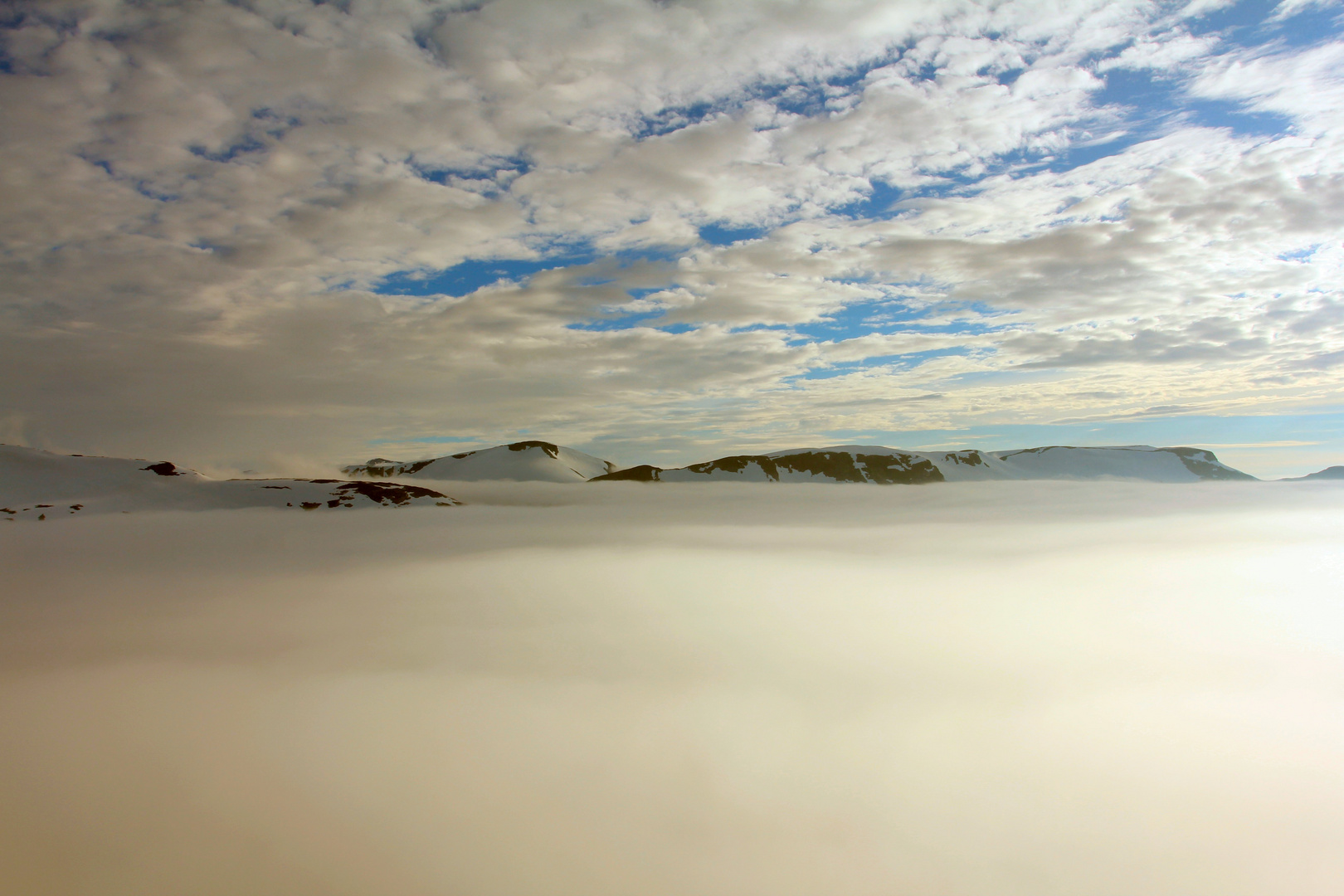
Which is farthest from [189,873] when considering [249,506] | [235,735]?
[249,506]

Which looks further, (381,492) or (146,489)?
(381,492)

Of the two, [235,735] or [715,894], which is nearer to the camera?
[715,894]

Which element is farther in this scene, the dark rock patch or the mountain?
the dark rock patch

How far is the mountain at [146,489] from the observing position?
12925cm

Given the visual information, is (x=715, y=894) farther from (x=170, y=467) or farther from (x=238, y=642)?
(x=170, y=467)

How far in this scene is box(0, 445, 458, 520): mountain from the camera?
12925 cm

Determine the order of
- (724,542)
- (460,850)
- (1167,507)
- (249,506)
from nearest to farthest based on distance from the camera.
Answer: (460,850) < (724,542) < (249,506) < (1167,507)

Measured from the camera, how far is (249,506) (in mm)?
127625

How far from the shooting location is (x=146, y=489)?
134 meters

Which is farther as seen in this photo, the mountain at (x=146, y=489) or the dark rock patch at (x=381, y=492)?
the dark rock patch at (x=381, y=492)

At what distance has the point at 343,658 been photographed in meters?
23.0

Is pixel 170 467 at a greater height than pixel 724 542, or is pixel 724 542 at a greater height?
pixel 170 467

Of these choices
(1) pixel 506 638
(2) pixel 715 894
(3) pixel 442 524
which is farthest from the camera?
(3) pixel 442 524

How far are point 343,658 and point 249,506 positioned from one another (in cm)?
12793
